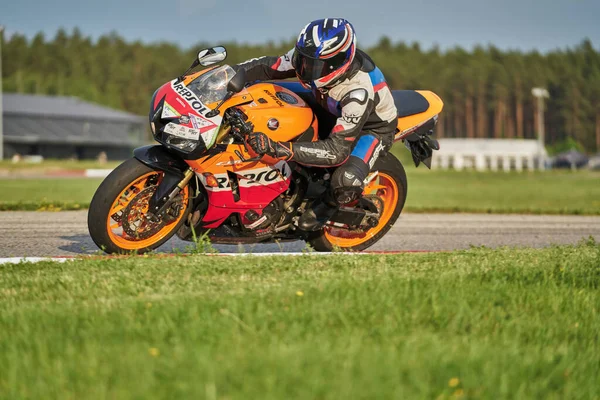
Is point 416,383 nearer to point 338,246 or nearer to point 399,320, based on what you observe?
point 399,320

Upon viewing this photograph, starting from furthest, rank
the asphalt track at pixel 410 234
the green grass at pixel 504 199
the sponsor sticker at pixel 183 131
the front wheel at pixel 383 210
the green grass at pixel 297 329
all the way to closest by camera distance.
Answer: the green grass at pixel 504 199 < the asphalt track at pixel 410 234 < the front wheel at pixel 383 210 < the sponsor sticker at pixel 183 131 < the green grass at pixel 297 329

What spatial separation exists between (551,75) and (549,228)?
108815 millimetres

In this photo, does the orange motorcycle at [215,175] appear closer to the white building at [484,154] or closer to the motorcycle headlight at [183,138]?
the motorcycle headlight at [183,138]

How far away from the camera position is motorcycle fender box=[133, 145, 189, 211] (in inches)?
256

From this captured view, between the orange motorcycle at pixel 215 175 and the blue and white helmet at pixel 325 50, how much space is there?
356 mm

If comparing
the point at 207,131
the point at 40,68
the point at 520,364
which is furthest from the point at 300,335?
the point at 40,68

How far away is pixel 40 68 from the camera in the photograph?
136 metres

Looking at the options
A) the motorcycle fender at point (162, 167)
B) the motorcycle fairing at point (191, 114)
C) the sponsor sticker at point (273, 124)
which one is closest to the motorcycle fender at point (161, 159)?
the motorcycle fender at point (162, 167)

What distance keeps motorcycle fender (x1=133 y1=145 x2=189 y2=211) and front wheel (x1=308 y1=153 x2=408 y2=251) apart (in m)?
1.66

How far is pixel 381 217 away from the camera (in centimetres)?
802

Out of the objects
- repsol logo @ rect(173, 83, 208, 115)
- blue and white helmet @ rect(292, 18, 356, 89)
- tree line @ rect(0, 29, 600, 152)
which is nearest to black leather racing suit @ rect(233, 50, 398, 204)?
blue and white helmet @ rect(292, 18, 356, 89)

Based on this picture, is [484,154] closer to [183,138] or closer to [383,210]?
[383,210]

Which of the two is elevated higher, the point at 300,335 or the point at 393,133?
the point at 393,133

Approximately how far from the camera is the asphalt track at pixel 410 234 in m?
7.89
